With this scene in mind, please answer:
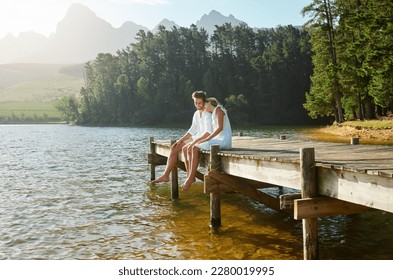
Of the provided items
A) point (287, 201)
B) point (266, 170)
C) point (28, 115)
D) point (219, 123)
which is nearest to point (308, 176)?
point (287, 201)

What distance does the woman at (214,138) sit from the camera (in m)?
10.6

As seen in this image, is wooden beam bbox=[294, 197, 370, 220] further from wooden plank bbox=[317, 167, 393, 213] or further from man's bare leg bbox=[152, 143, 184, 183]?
man's bare leg bbox=[152, 143, 184, 183]

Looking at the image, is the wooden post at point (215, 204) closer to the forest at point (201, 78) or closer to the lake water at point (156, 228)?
the lake water at point (156, 228)

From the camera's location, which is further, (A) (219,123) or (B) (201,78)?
(B) (201,78)

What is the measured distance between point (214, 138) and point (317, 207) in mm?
4560

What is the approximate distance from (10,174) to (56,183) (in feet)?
18.5

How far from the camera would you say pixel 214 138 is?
11.2 metres

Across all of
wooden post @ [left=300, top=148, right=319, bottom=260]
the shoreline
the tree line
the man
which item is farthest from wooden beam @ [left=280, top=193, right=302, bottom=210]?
the tree line

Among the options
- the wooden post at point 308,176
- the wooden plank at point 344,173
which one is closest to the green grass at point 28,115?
the wooden plank at point 344,173

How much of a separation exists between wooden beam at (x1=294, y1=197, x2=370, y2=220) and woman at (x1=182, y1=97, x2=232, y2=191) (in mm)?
4010

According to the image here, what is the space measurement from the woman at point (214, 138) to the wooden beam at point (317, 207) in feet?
13.2

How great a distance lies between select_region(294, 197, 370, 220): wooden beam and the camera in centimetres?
714

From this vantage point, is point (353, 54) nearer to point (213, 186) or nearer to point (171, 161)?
point (171, 161)

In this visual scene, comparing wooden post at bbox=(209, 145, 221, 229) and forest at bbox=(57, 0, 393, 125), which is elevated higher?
forest at bbox=(57, 0, 393, 125)
